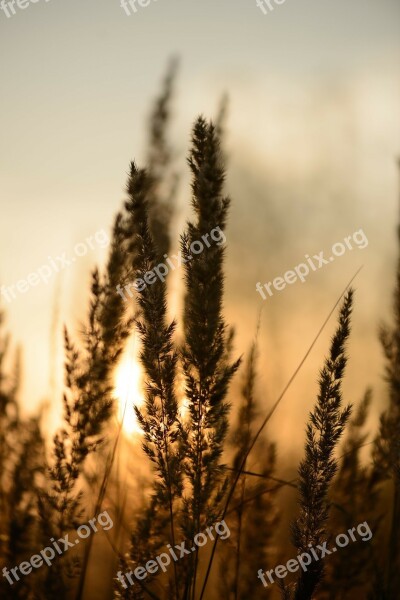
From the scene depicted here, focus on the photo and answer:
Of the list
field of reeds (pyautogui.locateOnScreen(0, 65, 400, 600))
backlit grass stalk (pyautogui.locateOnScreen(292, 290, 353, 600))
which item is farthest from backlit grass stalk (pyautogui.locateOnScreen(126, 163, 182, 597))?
backlit grass stalk (pyautogui.locateOnScreen(292, 290, 353, 600))

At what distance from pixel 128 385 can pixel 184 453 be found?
2.25 feet

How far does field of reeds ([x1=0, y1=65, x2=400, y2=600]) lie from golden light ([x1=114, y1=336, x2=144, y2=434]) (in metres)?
0.03

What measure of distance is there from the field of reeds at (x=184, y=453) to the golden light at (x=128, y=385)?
0.03 metres

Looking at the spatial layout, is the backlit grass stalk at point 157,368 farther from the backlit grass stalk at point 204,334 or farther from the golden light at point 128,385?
the golden light at point 128,385

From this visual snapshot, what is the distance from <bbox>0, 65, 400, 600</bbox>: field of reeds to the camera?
6.21 ft

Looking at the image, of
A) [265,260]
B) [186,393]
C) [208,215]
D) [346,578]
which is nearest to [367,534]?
[346,578]

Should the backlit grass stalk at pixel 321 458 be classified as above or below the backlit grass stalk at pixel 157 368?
below

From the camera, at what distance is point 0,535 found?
2838 mm

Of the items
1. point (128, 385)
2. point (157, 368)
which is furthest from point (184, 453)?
point (128, 385)

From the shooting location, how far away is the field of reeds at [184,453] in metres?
1.89

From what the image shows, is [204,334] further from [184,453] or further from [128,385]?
[128,385]

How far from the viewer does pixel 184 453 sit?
1907 millimetres

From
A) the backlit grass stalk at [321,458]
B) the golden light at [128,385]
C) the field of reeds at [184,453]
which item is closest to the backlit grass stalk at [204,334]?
the field of reeds at [184,453]

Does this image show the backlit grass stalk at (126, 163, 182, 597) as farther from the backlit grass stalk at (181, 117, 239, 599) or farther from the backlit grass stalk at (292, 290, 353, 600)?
the backlit grass stalk at (292, 290, 353, 600)
